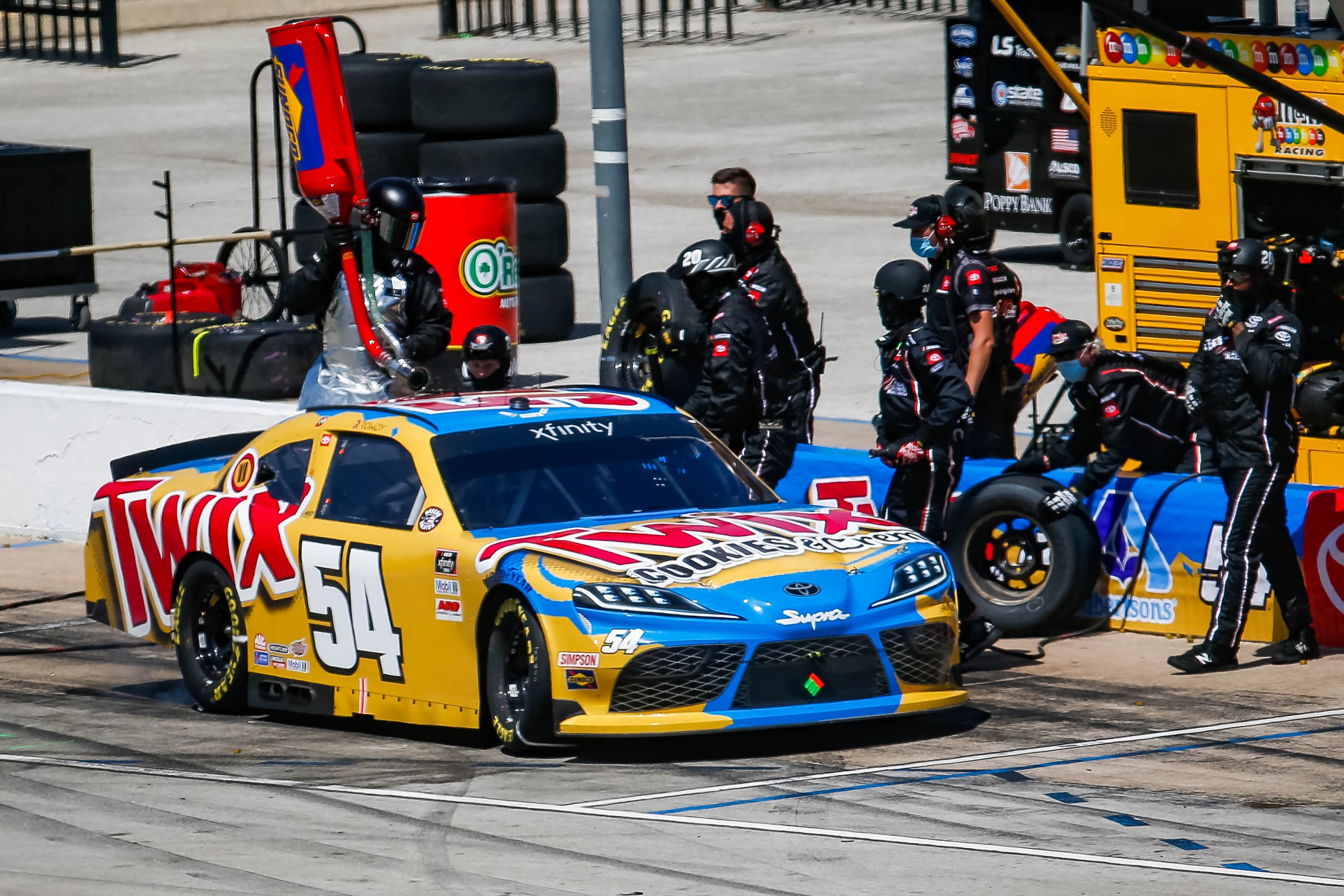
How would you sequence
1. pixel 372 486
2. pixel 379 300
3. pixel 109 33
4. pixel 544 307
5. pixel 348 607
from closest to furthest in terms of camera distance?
1. pixel 348 607
2. pixel 372 486
3. pixel 379 300
4. pixel 544 307
5. pixel 109 33

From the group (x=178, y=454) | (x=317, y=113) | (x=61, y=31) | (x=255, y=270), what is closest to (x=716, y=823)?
(x=178, y=454)

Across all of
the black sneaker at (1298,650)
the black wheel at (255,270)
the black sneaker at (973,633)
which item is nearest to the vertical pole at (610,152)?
the black sneaker at (973,633)

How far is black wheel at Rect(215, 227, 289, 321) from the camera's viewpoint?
19156 mm

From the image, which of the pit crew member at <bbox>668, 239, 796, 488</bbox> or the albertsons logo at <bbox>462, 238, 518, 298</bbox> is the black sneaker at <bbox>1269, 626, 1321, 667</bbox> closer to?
the pit crew member at <bbox>668, 239, 796, 488</bbox>

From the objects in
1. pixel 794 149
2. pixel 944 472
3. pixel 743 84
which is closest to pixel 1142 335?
pixel 944 472

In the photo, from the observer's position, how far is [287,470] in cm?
976

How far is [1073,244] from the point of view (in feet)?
71.4

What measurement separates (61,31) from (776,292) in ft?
116

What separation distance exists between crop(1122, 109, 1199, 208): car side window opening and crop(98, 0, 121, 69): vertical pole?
29050 mm

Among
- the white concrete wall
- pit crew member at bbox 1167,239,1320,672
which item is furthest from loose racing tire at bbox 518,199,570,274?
pit crew member at bbox 1167,239,1320,672

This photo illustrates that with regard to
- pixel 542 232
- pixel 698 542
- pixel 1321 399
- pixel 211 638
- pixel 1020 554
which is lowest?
pixel 211 638

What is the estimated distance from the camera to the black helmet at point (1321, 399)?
12430 mm

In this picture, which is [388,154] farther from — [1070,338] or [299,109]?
[1070,338]

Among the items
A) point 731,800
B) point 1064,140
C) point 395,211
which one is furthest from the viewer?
point 1064,140
